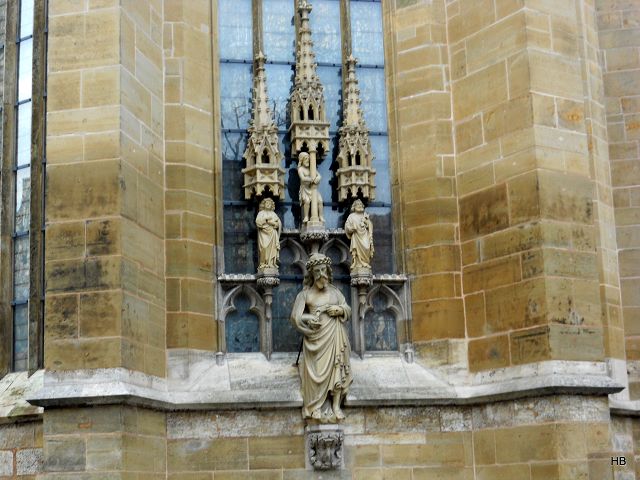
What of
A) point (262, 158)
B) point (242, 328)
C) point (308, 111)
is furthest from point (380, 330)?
point (308, 111)

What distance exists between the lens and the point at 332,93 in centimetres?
1329

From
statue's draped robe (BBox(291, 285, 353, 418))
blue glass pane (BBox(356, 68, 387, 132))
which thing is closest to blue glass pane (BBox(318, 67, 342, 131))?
blue glass pane (BBox(356, 68, 387, 132))

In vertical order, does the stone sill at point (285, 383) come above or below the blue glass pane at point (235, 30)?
below

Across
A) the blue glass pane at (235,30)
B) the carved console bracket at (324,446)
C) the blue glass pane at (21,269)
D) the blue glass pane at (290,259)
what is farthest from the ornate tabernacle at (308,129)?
the blue glass pane at (21,269)

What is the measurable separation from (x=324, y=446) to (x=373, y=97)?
4091 millimetres

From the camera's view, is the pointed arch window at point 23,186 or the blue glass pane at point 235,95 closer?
the pointed arch window at point 23,186

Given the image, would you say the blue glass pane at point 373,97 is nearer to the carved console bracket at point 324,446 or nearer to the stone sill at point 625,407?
the carved console bracket at point 324,446

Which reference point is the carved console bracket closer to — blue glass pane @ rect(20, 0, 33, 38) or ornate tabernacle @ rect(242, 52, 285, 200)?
ornate tabernacle @ rect(242, 52, 285, 200)

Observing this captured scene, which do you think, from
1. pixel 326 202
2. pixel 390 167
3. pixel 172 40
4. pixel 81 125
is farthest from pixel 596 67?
pixel 81 125

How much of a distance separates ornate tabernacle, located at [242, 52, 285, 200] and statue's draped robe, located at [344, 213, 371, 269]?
0.81 metres

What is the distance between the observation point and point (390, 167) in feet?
43.0

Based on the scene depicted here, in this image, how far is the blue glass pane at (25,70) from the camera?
1318 cm

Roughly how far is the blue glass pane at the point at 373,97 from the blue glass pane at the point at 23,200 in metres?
3.83

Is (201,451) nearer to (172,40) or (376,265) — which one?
(376,265)
